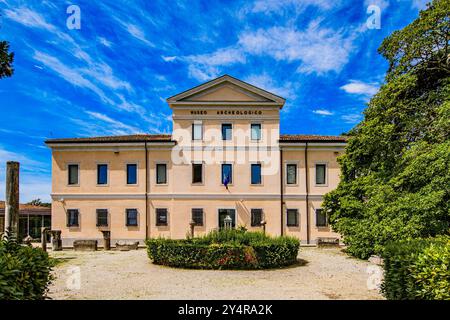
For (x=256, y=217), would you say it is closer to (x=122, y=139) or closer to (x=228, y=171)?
(x=228, y=171)

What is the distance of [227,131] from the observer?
24.9m

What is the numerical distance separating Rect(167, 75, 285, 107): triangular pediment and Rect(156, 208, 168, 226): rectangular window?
26.1 feet

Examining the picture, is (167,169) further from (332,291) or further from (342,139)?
(332,291)

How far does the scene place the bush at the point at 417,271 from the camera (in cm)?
673

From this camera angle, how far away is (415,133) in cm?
1485

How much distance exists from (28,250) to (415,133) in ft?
48.8

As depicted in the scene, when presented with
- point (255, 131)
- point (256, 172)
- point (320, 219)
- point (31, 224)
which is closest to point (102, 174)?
point (31, 224)

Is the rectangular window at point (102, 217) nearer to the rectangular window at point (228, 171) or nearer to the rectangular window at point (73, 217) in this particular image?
the rectangular window at point (73, 217)

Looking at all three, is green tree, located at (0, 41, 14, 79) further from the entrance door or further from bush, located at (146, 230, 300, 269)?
the entrance door

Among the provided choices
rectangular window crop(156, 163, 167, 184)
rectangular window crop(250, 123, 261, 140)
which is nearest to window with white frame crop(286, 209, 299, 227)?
rectangular window crop(250, 123, 261, 140)

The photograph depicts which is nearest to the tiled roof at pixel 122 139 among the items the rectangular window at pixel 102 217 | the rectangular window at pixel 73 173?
the rectangular window at pixel 73 173

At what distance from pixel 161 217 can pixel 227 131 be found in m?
7.83

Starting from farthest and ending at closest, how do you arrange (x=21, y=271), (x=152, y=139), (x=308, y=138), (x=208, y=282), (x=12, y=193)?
(x=308, y=138)
(x=152, y=139)
(x=208, y=282)
(x=12, y=193)
(x=21, y=271)
